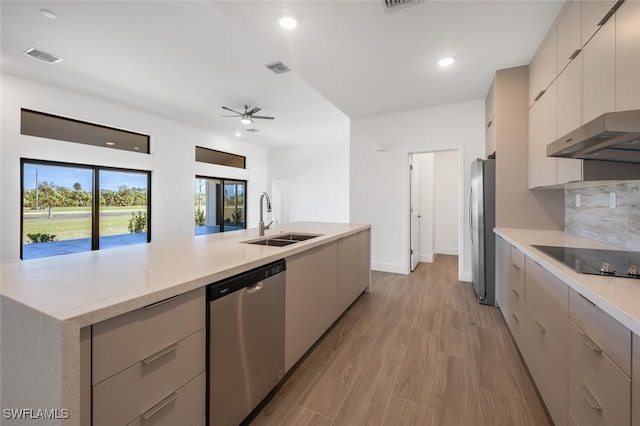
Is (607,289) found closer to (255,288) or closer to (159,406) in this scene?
(255,288)

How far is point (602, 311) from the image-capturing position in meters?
A: 0.95

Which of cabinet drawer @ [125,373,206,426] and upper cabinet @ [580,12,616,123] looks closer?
cabinet drawer @ [125,373,206,426]

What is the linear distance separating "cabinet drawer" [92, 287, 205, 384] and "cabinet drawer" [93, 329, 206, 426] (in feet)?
0.09

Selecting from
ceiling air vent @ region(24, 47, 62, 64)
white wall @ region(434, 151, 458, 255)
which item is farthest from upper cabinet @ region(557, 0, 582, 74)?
ceiling air vent @ region(24, 47, 62, 64)

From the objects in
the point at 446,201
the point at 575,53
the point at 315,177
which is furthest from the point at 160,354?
the point at 315,177

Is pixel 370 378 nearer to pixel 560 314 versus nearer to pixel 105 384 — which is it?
pixel 560 314

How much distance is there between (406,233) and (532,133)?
215cm

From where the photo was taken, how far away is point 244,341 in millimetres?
1376

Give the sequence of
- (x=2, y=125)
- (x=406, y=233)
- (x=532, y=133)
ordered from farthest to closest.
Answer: (x=406, y=233)
(x=2, y=125)
(x=532, y=133)

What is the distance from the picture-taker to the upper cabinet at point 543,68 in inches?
86.7

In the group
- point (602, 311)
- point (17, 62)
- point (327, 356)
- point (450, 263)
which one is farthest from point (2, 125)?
point (450, 263)

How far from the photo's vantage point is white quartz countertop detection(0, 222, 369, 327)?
2.72 feet

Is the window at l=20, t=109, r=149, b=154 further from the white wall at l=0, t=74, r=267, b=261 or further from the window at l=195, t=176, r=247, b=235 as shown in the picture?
the window at l=195, t=176, r=247, b=235

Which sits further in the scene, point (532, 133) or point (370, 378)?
point (532, 133)
